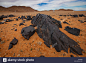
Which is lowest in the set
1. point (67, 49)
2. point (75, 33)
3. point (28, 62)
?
point (28, 62)

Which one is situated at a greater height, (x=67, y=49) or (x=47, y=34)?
(x=47, y=34)

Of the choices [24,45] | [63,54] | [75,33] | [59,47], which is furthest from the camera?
[75,33]

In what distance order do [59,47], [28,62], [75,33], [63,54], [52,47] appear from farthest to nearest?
[75,33], [52,47], [59,47], [63,54], [28,62]

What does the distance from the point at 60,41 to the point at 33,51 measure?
2388 mm

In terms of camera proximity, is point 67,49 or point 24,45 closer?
point 67,49

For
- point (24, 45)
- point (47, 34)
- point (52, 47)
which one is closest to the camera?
point (52, 47)

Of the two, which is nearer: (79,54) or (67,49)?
(79,54)

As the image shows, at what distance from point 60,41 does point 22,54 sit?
10.4 ft

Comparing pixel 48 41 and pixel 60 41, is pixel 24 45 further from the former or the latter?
pixel 60 41

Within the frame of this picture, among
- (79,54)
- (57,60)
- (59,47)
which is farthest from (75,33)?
(57,60)

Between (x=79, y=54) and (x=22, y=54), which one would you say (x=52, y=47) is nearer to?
(x=79, y=54)

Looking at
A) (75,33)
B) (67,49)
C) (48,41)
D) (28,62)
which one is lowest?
(28,62)

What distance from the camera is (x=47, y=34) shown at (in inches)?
176

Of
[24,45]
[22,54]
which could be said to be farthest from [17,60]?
[24,45]
